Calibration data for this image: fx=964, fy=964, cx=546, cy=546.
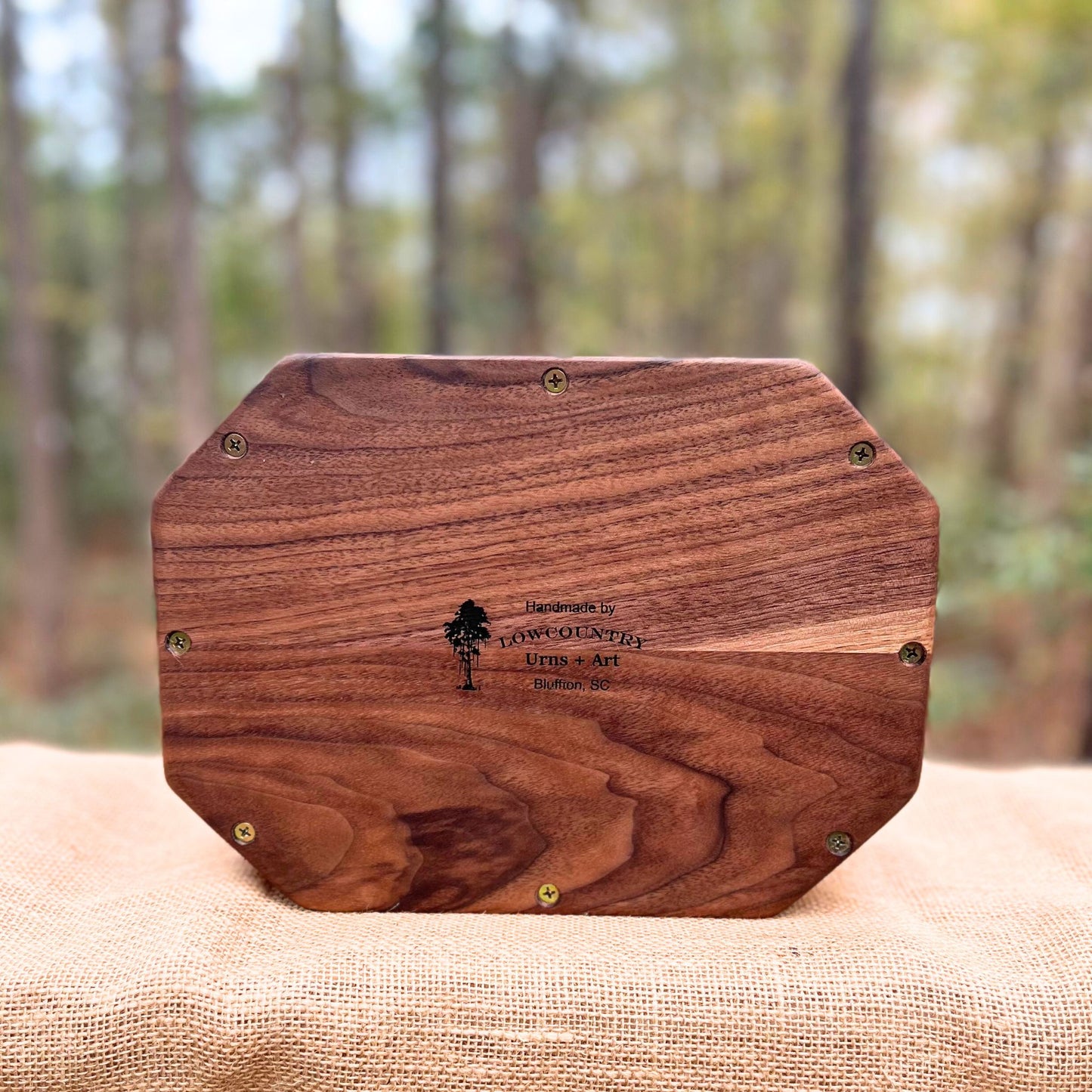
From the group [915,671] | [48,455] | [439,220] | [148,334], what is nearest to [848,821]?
[915,671]

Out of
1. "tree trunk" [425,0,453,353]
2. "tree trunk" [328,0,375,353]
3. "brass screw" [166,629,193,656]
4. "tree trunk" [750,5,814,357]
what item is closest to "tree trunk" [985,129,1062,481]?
"tree trunk" [750,5,814,357]

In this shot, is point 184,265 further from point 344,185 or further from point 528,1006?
A: point 528,1006

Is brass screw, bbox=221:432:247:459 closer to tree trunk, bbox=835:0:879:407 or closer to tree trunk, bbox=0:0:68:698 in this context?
tree trunk, bbox=835:0:879:407

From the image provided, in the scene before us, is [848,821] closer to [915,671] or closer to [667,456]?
[915,671]

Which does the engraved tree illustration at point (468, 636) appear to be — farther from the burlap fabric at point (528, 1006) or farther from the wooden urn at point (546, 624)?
the burlap fabric at point (528, 1006)

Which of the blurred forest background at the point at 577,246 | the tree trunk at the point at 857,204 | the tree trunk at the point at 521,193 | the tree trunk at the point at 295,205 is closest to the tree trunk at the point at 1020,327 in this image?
the blurred forest background at the point at 577,246

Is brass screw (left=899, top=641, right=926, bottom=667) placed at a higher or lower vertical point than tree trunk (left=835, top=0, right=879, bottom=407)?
lower
